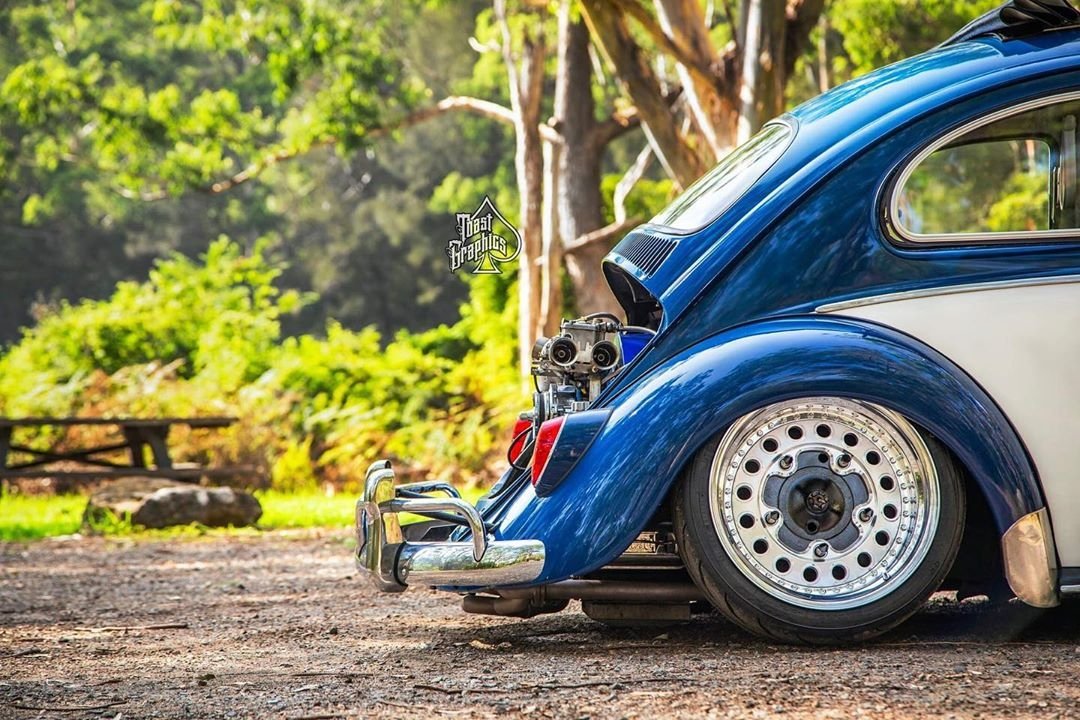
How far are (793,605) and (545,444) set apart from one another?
984 mm

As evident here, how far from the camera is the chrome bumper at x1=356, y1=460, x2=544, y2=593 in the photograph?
4.50 meters

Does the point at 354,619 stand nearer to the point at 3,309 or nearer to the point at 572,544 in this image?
the point at 572,544

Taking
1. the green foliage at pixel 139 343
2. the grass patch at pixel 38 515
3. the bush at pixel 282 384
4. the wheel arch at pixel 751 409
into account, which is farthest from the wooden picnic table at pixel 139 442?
the wheel arch at pixel 751 409

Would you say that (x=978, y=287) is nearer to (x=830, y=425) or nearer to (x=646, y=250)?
(x=830, y=425)

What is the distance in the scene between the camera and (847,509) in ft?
14.8

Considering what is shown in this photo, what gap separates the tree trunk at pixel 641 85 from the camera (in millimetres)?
11578

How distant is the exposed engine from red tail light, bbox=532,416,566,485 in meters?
0.25

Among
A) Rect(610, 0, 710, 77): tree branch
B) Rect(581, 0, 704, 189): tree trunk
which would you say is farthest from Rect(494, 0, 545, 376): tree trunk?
Rect(610, 0, 710, 77): tree branch

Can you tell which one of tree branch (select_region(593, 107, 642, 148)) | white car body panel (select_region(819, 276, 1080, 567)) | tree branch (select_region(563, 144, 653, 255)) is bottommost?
white car body panel (select_region(819, 276, 1080, 567))

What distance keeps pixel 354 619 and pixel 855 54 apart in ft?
59.5

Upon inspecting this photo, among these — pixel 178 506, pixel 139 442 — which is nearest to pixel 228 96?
pixel 139 442

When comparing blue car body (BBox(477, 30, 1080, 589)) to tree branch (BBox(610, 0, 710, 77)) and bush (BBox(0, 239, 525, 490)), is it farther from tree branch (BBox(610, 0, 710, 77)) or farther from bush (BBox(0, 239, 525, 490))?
bush (BBox(0, 239, 525, 490))

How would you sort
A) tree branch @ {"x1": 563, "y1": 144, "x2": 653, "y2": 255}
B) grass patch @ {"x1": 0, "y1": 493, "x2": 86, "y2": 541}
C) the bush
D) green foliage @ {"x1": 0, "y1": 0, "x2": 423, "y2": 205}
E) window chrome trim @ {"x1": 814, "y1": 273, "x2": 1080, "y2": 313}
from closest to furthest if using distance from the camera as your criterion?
1. window chrome trim @ {"x1": 814, "y1": 273, "x2": 1080, "y2": 313}
2. grass patch @ {"x1": 0, "y1": 493, "x2": 86, "y2": 541}
3. the bush
4. tree branch @ {"x1": 563, "y1": 144, "x2": 653, "y2": 255}
5. green foliage @ {"x1": 0, "y1": 0, "x2": 423, "y2": 205}

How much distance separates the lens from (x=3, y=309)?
4178 cm
